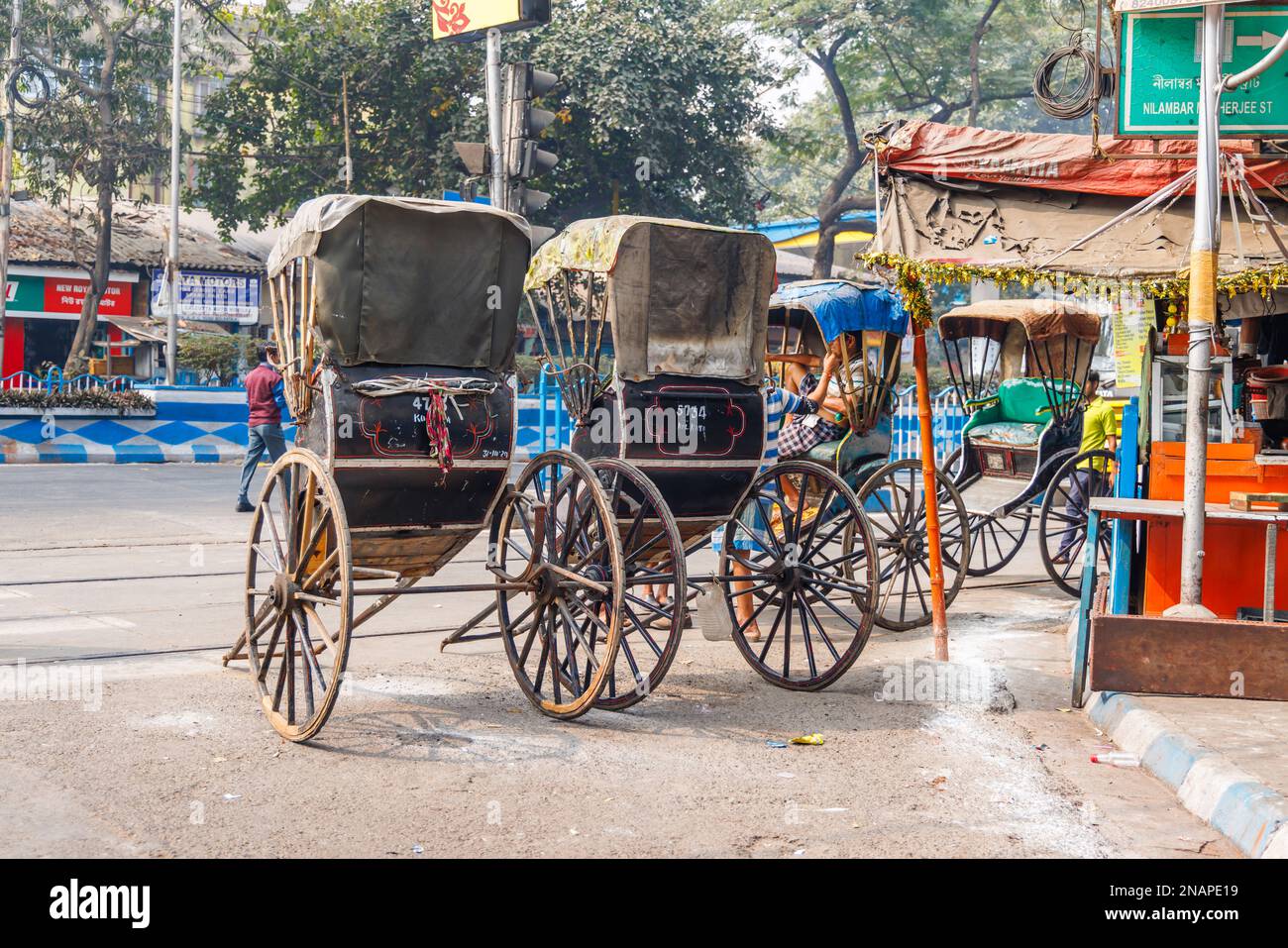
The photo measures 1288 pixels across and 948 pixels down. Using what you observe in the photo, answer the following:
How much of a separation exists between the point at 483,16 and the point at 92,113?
20037 millimetres

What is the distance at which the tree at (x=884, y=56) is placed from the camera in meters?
31.7

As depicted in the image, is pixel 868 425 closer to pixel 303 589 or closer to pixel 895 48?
pixel 303 589

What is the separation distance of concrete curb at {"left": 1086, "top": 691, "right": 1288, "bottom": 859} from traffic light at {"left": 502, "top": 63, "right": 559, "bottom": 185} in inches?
306

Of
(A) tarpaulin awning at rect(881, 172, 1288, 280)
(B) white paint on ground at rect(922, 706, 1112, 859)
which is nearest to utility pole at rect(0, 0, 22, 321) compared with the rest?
(A) tarpaulin awning at rect(881, 172, 1288, 280)

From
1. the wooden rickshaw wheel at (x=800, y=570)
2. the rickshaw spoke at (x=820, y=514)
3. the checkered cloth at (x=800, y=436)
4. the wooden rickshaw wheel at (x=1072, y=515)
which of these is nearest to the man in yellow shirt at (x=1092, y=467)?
the wooden rickshaw wheel at (x=1072, y=515)

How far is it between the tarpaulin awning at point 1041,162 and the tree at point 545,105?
18.6 metres

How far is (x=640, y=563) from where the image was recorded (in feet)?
23.2

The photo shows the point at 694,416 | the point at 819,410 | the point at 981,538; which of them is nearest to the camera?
the point at 694,416

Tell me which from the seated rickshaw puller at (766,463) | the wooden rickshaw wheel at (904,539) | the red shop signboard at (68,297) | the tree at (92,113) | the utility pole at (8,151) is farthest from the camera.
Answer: the red shop signboard at (68,297)

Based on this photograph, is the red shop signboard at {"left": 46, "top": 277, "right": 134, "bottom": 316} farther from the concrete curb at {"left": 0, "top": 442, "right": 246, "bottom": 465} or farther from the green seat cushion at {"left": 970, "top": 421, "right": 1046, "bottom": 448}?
the green seat cushion at {"left": 970, "top": 421, "right": 1046, "bottom": 448}

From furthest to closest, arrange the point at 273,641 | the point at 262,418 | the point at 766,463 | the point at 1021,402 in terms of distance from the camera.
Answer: the point at 262,418, the point at 1021,402, the point at 766,463, the point at 273,641

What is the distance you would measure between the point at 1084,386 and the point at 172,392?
15.6 m

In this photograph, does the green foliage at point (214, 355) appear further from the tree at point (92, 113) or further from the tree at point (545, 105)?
the tree at point (545, 105)

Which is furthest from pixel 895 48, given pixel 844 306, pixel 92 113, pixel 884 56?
pixel 844 306
